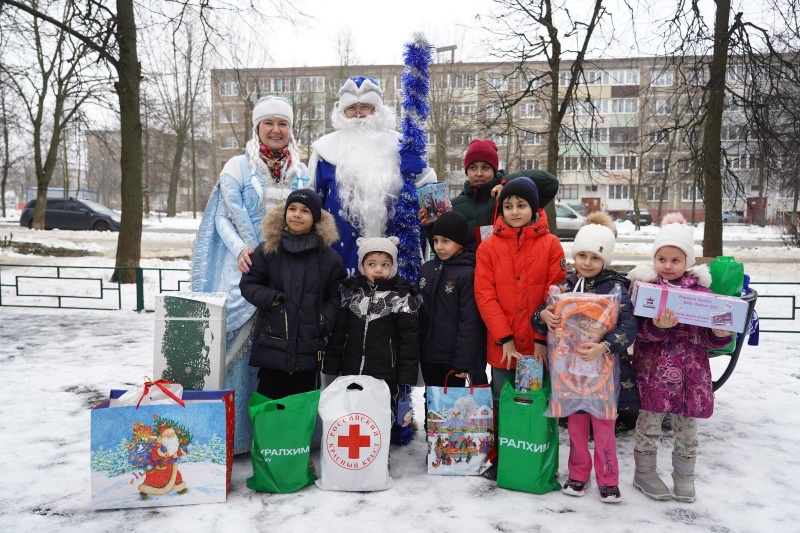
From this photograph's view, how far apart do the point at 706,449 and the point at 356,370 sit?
237 centimetres

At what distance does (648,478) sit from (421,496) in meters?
1.23

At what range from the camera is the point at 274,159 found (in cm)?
389

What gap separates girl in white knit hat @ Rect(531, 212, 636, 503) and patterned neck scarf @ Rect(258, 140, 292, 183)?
6.30 feet

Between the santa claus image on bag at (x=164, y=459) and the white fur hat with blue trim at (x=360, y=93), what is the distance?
2284mm

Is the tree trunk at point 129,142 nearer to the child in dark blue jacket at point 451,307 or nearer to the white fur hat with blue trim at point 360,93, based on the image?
the white fur hat with blue trim at point 360,93

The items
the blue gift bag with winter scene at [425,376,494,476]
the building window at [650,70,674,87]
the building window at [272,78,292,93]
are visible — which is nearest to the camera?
the blue gift bag with winter scene at [425,376,494,476]

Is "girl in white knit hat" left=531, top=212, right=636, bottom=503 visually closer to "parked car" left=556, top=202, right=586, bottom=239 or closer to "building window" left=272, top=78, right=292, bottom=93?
"parked car" left=556, top=202, right=586, bottom=239

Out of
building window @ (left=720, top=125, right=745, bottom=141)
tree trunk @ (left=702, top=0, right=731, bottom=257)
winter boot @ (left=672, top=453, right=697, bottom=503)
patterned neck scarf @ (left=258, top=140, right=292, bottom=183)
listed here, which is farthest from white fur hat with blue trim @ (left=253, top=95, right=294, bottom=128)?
building window @ (left=720, top=125, right=745, bottom=141)

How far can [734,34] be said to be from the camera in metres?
9.27

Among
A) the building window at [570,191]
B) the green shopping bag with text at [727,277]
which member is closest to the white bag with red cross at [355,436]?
the green shopping bag with text at [727,277]

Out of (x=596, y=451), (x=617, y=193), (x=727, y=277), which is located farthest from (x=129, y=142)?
(x=617, y=193)

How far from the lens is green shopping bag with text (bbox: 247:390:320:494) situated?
10.2 feet

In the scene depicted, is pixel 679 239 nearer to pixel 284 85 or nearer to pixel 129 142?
pixel 129 142

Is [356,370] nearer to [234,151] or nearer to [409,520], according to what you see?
[409,520]
